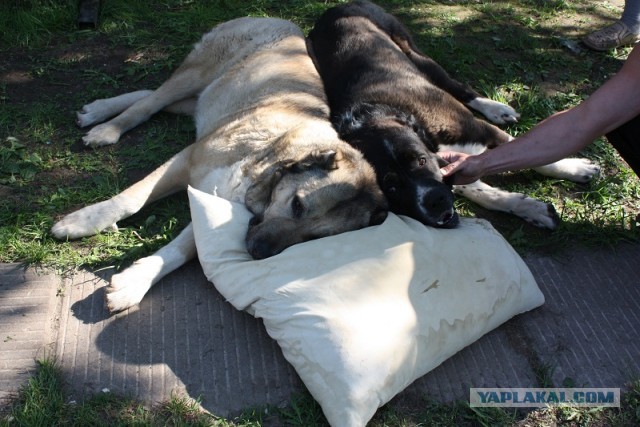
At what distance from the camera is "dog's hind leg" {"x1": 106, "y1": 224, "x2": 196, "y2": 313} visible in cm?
333

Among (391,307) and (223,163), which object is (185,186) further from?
(391,307)

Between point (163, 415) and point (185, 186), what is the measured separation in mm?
1699

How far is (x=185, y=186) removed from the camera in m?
4.20

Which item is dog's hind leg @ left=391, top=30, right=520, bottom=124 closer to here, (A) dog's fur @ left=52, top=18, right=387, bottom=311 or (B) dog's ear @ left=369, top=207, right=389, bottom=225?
(A) dog's fur @ left=52, top=18, right=387, bottom=311

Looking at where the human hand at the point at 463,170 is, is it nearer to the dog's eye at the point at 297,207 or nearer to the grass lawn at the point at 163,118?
the grass lawn at the point at 163,118

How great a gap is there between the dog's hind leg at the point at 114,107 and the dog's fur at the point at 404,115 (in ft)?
3.41

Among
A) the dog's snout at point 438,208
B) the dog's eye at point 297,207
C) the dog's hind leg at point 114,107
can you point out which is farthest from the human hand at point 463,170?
the dog's hind leg at point 114,107

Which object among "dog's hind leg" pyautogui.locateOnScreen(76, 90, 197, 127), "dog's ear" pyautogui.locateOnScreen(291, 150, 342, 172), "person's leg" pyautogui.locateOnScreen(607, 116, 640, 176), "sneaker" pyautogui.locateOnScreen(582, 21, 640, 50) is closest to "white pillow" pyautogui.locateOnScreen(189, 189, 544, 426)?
"dog's ear" pyautogui.locateOnScreen(291, 150, 342, 172)

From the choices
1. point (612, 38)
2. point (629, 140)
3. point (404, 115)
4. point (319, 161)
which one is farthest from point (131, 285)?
point (612, 38)

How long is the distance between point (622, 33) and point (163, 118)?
4103mm

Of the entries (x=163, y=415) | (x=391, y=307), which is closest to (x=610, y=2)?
(x=391, y=307)

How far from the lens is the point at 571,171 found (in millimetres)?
4602

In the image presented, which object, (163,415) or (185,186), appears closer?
(163,415)

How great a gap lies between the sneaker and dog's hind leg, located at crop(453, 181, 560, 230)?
8.00 ft
